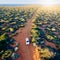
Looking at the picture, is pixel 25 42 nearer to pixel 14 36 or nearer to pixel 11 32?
pixel 14 36

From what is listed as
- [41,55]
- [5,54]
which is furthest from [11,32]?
[41,55]

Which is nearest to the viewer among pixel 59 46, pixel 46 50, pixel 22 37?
pixel 46 50

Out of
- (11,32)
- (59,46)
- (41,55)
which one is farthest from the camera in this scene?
(11,32)

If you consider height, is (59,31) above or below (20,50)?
below

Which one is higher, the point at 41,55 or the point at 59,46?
the point at 41,55

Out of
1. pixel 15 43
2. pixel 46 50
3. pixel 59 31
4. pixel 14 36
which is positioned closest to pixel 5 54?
pixel 15 43

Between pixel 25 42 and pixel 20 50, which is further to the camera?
pixel 25 42

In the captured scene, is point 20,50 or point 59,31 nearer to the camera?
point 20,50

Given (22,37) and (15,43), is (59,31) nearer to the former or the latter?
(22,37)

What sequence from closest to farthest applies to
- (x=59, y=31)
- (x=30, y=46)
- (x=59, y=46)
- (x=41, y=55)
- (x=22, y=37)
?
(x=41, y=55) < (x=30, y=46) < (x=59, y=46) < (x=22, y=37) < (x=59, y=31)
